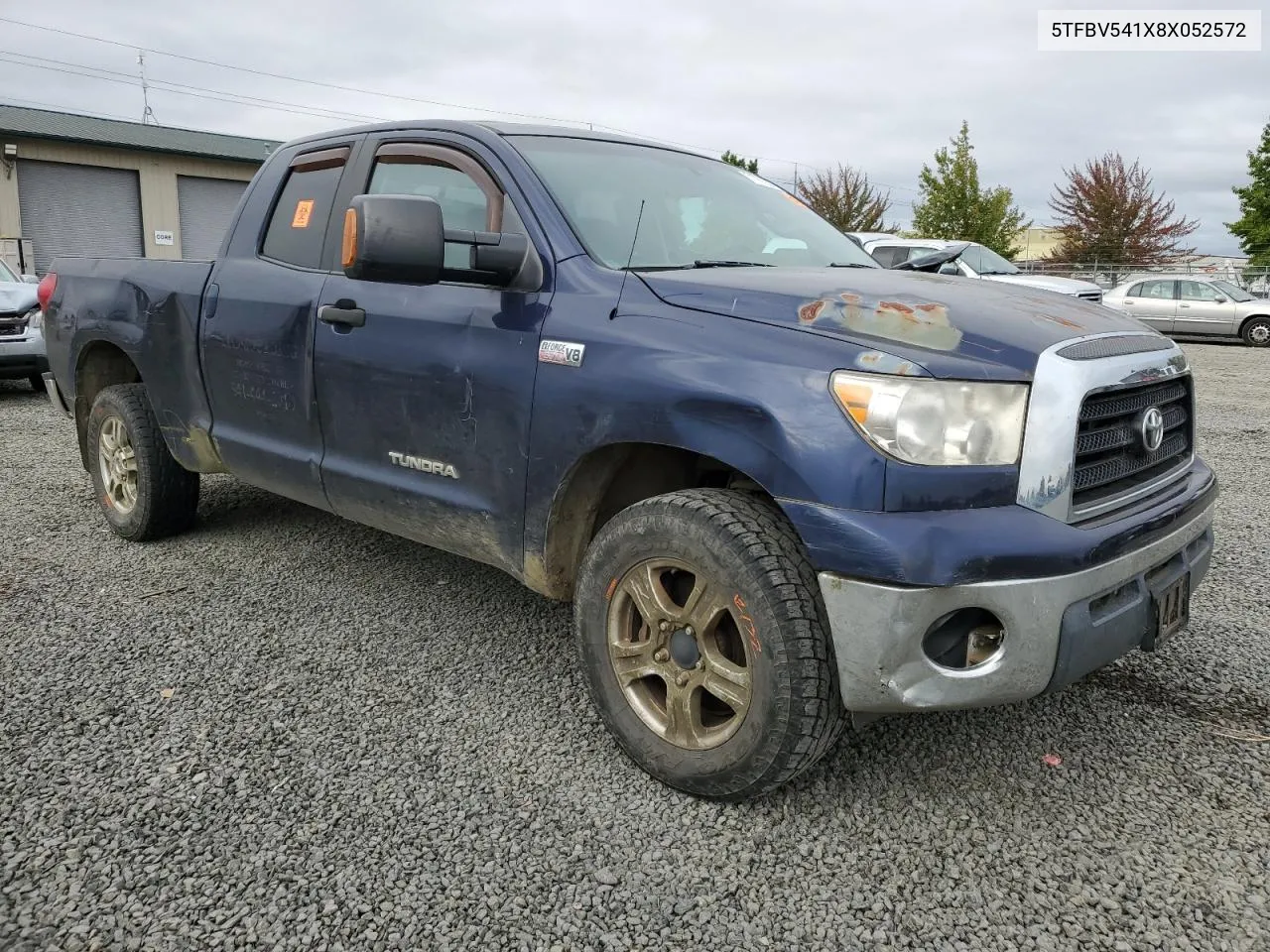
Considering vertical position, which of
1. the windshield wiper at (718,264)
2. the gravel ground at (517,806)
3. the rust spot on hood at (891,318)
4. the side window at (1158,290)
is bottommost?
the gravel ground at (517,806)

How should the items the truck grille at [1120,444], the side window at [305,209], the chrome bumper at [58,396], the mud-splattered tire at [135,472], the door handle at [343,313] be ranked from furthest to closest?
the chrome bumper at [58,396]
the mud-splattered tire at [135,472]
the side window at [305,209]
the door handle at [343,313]
the truck grille at [1120,444]

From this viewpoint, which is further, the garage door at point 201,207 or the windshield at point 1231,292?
the garage door at point 201,207

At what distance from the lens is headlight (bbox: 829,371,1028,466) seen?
7.13 ft

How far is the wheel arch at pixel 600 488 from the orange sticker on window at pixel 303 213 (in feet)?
5.76

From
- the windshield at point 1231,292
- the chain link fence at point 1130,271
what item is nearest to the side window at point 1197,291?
the windshield at point 1231,292

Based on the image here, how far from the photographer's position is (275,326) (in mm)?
3658

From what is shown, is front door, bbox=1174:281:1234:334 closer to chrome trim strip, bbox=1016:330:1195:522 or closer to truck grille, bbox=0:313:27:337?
truck grille, bbox=0:313:27:337

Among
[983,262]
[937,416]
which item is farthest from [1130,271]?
[937,416]

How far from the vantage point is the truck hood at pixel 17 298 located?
378 inches

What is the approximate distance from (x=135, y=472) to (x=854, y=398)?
380 cm

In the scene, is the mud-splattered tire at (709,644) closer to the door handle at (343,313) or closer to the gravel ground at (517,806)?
the gravel ground at (517,806)

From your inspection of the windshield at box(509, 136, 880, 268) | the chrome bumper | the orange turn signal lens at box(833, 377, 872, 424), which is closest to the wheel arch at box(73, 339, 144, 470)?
the chrome bumper

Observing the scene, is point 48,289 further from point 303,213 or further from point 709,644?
point 709,644

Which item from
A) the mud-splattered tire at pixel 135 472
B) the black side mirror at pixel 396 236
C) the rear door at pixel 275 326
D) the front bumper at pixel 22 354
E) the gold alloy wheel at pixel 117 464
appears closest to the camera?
the black side mirror at pixel 396 236
